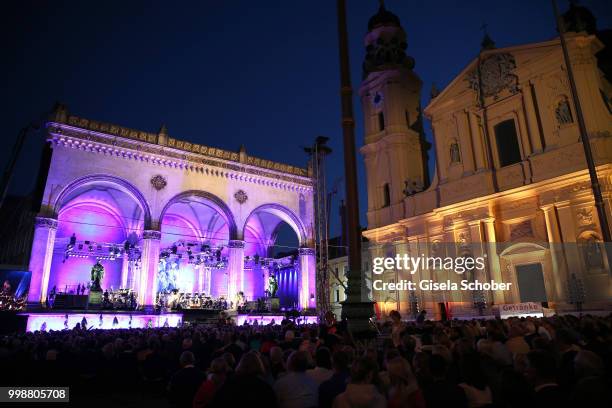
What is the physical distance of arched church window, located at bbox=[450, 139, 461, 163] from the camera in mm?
23594

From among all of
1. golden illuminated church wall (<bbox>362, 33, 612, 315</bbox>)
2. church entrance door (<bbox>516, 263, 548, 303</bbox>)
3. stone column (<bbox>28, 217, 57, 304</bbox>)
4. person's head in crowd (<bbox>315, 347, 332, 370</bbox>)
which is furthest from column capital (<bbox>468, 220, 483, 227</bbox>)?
stone column (<bbox>28, 217, 57, 304</bbox>)

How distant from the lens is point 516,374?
3334mm

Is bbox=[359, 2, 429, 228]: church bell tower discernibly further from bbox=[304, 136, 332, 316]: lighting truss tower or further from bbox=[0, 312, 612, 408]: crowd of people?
bbox=[0, 312, 612, 408]: crowd of people

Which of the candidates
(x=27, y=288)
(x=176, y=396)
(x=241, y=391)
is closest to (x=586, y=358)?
(x=241, y=391)

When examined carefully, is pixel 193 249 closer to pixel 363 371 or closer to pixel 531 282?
pixel 531 282

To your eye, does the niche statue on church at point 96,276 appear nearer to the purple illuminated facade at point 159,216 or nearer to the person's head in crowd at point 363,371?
the purple illuminated facade at point 159,216

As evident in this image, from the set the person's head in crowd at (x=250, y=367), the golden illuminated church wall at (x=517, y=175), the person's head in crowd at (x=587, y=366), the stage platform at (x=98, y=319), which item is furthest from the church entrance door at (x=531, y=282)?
the person's head in crowd at (x=250, y=367)

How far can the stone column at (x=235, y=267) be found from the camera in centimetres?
2794

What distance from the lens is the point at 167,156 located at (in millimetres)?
27281

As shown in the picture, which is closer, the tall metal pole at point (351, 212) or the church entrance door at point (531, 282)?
the tall metal pole at point (351, 212)

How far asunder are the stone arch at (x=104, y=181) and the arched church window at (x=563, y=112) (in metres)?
23.8

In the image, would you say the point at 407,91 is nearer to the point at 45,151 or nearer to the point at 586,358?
the point at 45,151

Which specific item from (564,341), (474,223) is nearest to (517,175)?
(474,223)

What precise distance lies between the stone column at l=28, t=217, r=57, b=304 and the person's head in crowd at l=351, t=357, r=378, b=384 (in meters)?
23.0
